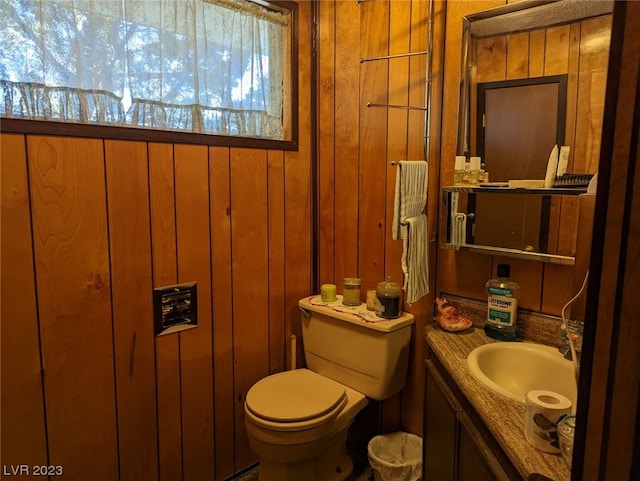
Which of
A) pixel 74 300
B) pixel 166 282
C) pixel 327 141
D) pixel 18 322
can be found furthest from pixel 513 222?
pixel 18 322

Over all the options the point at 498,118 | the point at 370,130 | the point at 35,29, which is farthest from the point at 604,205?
the point at 35,29

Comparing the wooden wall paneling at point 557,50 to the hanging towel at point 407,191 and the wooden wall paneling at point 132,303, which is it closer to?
the hanging towel at point 407,191

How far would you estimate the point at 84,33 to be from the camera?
136cm

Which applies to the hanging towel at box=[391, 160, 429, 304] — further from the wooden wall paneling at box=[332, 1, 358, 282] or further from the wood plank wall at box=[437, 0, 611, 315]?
the wooden wall paneling at box=[332, 1, 358, 282]

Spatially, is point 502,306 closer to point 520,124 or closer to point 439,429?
point 439,429

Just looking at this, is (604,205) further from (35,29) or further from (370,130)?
(35,29)

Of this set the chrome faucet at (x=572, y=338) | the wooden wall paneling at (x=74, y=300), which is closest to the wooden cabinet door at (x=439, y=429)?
the chrome faucet at (x=572, y=338)

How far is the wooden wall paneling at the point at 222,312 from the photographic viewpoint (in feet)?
5.63

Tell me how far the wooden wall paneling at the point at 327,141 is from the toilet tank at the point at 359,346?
270mm

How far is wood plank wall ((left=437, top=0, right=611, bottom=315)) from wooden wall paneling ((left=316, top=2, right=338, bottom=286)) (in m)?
0.52

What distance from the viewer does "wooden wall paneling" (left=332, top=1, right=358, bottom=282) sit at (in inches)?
74.2

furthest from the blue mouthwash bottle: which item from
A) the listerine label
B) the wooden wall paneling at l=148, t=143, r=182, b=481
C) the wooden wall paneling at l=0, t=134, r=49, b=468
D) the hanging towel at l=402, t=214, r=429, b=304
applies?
the wooden wall paneling at l=0, t=134, r=49, b=468

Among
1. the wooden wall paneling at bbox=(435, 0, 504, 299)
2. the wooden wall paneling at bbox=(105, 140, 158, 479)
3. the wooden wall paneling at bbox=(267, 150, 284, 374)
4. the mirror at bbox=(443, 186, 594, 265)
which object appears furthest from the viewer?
the wooden wall paneling at bbox=(267, 150, 284, 374)

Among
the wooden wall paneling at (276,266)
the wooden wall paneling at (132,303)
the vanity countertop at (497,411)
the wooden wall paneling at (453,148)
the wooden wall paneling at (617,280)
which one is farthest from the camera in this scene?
the wooden wall paneling at (276,266)
